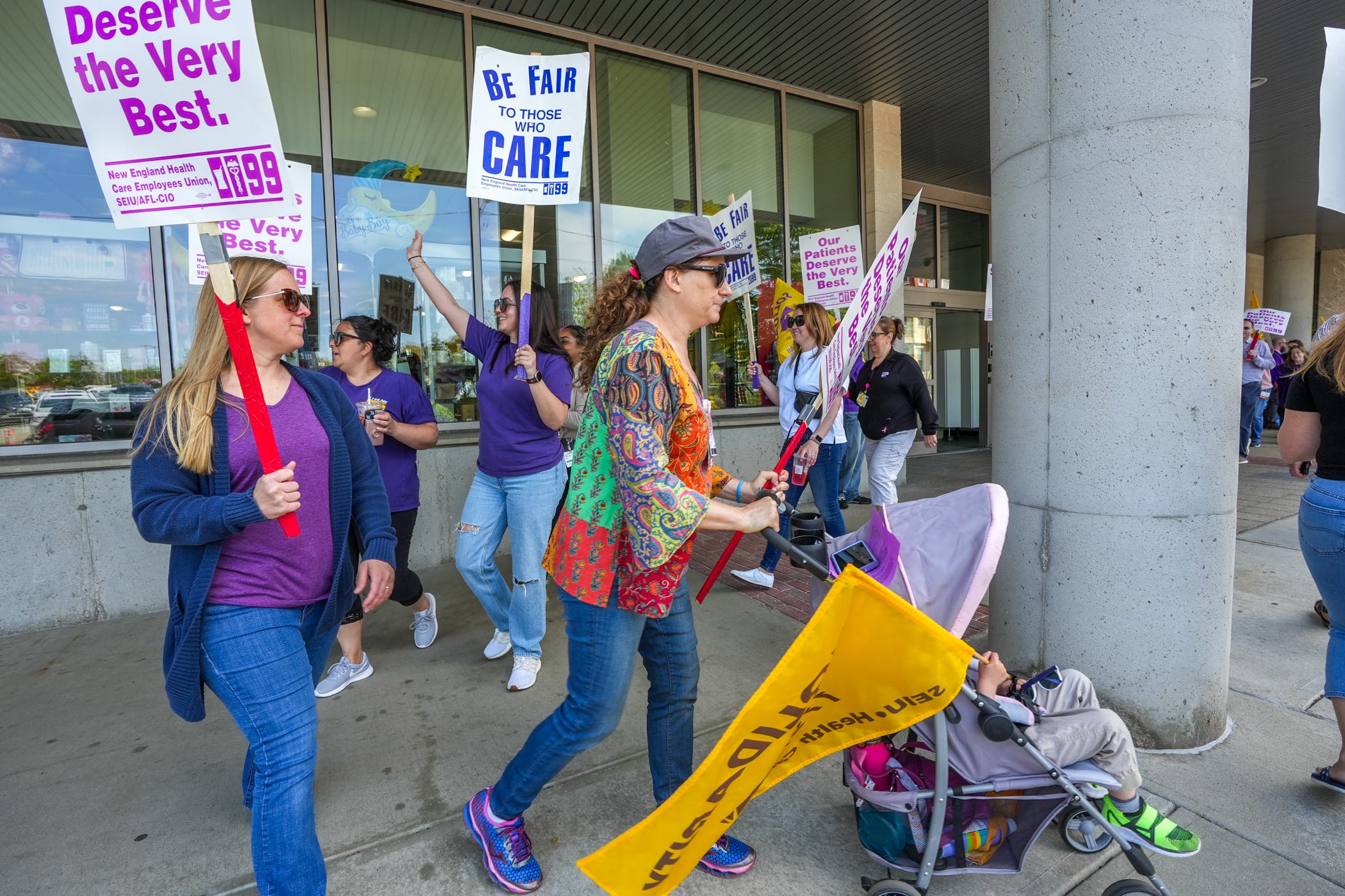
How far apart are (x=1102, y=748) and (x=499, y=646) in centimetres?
304

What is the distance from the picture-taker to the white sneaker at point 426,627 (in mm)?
4242

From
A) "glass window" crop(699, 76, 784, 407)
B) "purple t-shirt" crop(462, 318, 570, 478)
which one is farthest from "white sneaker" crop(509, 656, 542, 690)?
"glass window" crop(699, 76, 784, 407)

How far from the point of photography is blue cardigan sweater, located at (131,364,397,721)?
176 cm

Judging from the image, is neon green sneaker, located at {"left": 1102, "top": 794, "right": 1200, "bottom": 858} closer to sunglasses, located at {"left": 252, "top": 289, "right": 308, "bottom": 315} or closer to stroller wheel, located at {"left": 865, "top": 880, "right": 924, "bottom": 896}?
stroller wheel, located at {"left": 865, "top": 880, "right": 924, "bottom": 896}

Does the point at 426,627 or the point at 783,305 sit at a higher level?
the point at 783,305

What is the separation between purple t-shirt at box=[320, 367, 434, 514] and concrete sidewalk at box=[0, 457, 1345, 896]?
1.03m

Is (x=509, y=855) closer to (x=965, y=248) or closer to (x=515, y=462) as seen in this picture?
(x=515, y=462)

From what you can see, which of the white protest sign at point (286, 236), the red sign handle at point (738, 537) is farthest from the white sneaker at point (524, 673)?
the white protest sign at point (286, 236)

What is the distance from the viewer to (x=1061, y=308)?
9.62 feet

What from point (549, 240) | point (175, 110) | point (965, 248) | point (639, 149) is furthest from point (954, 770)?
point (965, 248)

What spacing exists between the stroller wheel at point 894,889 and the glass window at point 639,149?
20.7ft

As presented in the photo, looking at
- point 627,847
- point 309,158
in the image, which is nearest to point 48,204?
point 309,158

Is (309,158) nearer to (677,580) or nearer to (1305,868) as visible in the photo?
(677,580)

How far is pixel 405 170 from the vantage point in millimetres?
6566
